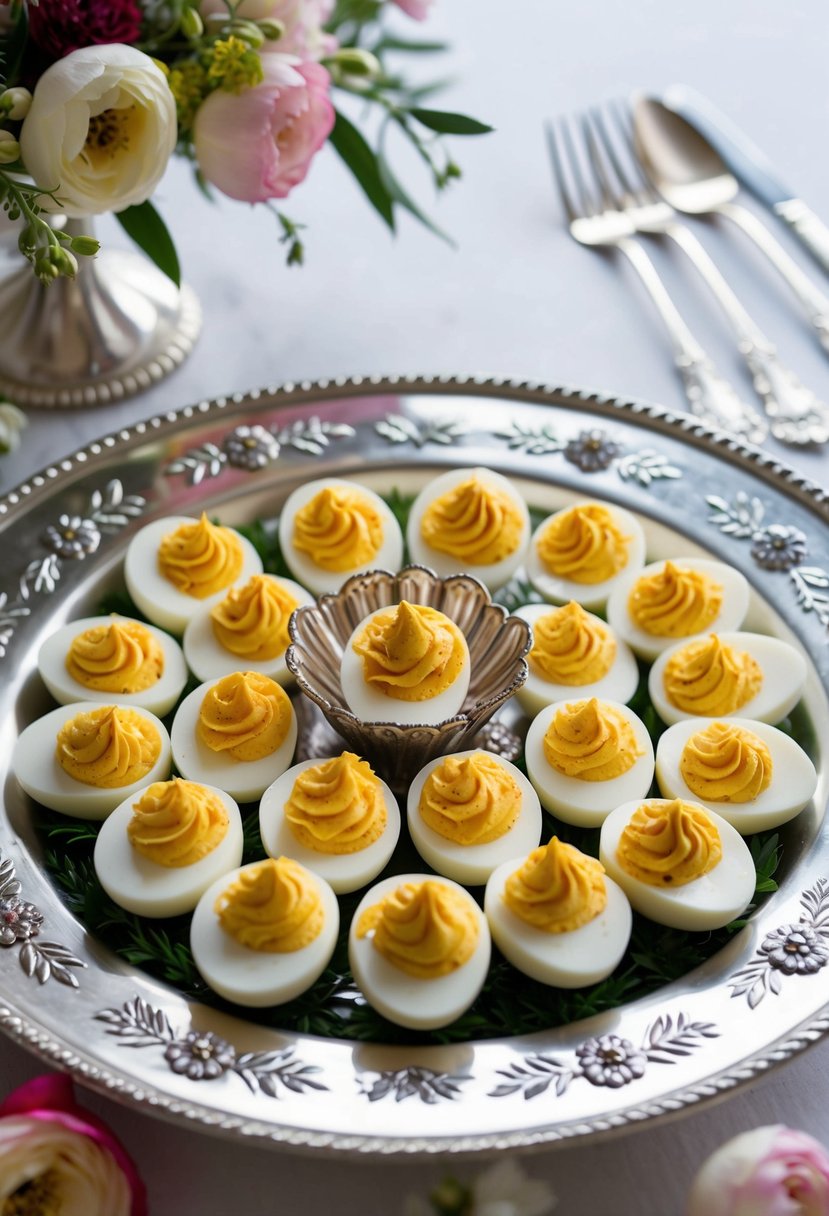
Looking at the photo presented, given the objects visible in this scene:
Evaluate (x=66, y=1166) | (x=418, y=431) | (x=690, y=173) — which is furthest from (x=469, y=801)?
(x=690, y=173)

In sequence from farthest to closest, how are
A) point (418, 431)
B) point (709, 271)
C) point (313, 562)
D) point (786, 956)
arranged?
point (709, 271) → point (418, 431) → point (313, 562) → point (786, 956)

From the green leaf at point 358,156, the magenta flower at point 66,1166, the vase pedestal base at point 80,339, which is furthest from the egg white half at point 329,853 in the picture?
the green leaf at point 358,156

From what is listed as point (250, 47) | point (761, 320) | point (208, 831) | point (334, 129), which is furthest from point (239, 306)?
point (208, 831)

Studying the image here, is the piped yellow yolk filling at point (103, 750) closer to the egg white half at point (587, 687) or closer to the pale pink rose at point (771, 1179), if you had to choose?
the egg white half at point (587, 687)

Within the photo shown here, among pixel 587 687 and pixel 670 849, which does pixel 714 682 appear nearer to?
pixel 587 687

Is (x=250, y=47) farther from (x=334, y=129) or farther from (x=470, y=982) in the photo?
(x=470, y=982)

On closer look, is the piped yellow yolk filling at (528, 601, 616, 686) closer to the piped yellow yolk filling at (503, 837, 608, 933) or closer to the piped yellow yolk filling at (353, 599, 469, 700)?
the piped yellow yolk filling at (353, 599, 469, 700)

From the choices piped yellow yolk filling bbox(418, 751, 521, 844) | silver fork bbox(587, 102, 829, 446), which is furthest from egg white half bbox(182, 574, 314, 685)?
silver fork bbox(587, 102, 829, 446)
